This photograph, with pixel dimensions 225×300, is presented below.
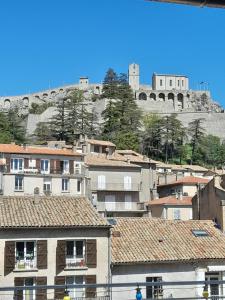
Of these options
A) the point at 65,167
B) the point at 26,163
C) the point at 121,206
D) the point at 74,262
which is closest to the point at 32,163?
the point at 26,163

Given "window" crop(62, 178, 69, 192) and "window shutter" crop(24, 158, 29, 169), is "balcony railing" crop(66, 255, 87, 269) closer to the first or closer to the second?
"window" crop(62, 178, 69, 192)

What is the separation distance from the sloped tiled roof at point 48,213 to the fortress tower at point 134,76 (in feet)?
→ 450

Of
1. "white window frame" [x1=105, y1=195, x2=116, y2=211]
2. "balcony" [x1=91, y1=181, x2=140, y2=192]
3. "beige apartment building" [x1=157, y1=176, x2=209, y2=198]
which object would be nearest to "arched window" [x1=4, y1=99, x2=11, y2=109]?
"beige apartment building" [x1=157, y1=176, x2=209, y2=198]

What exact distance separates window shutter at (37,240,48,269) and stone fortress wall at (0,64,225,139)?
8802cm

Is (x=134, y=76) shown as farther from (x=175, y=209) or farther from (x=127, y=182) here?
(x=175, y=209)

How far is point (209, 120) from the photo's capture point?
12275 cm

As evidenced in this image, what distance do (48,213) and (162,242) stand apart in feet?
17.6

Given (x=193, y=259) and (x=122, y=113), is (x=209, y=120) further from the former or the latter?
(x=193, y=259)

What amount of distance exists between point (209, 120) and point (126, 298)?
10249 cm

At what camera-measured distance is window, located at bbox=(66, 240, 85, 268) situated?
24.3m

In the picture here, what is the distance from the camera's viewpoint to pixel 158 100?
14525 cm

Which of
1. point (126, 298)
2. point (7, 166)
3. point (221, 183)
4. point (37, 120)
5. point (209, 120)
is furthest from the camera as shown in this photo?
point (209, 120)

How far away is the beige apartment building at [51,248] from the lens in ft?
77.4

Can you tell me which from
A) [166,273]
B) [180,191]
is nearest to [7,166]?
[180,191]
